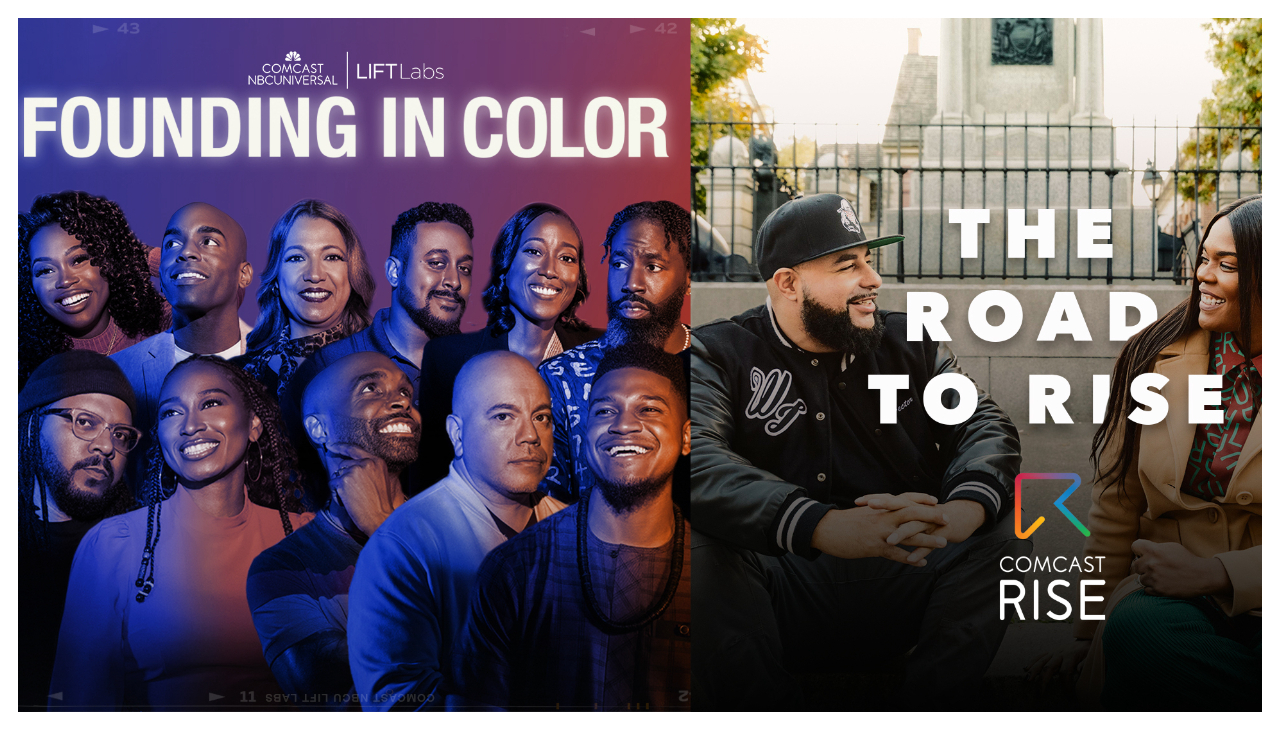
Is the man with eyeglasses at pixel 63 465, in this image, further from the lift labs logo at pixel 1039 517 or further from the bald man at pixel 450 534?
the lift labs logo at pixel 1039 517

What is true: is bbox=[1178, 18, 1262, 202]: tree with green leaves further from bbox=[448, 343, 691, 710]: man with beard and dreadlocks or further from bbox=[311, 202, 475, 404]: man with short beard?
bbox=[311, 202, 475, 404]: man with short beard

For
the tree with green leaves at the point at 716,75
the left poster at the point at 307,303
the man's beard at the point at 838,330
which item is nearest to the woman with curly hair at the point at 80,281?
the left poster at the point at 307,303

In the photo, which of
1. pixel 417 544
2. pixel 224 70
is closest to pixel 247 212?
pixel 224 70

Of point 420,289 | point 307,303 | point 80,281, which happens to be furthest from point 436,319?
point 80,281

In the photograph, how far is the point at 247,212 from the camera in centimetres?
504

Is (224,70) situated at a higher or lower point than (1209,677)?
higher

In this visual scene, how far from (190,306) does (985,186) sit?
4.33 metres

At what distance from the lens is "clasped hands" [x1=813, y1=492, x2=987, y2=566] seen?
4.94 meters

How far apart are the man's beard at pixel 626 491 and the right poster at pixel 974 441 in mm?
223

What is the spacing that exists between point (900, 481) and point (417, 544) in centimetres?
249

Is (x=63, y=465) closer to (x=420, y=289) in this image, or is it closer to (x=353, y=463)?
(x=353, y=463)

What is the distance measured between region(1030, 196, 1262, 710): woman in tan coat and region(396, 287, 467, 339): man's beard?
338cm

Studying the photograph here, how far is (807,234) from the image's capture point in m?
5.04

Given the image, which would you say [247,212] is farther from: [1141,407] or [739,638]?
[1141,407]
